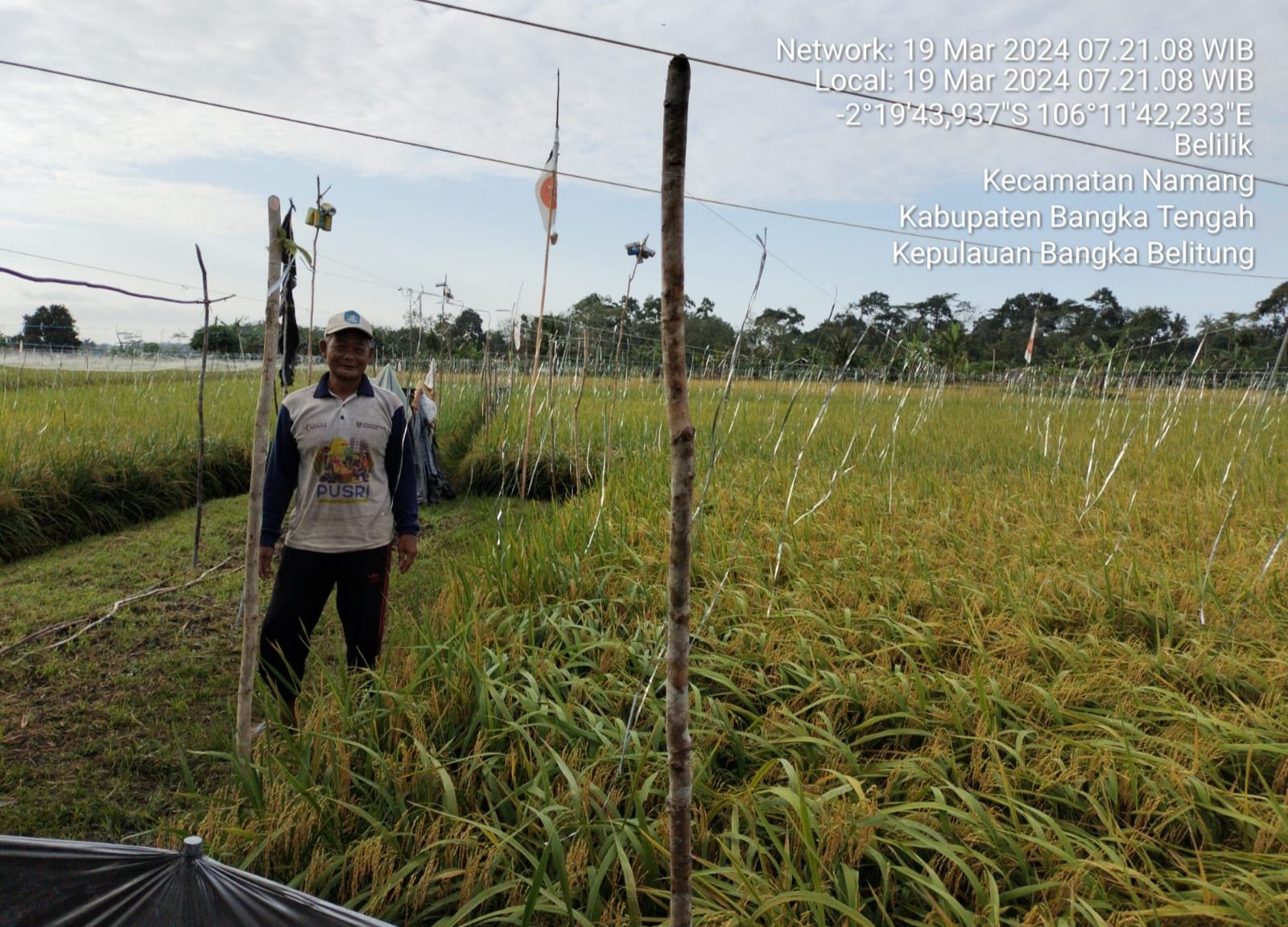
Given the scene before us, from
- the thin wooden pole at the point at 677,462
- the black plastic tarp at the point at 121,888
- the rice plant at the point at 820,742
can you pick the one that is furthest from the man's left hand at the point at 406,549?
the thin wooden pole at the point at 677,462

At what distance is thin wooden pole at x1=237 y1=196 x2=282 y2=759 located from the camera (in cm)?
196

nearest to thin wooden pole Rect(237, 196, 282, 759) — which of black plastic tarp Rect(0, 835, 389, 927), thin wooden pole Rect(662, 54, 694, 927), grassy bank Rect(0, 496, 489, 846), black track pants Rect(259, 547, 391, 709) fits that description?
grassy bank Rect(0, 496, 489, 846)

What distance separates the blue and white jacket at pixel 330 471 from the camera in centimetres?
244

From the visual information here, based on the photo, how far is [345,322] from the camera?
2430mm

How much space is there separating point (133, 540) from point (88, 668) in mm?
2353

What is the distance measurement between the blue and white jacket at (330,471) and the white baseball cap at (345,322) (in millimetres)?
159

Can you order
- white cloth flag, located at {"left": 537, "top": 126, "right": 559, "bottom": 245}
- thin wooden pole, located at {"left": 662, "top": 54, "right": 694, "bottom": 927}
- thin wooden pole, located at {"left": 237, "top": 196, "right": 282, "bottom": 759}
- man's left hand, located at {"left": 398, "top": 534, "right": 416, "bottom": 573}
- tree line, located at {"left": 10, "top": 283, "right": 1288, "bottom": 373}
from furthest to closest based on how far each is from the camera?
tree line, located at {"left": 10, "top": 283, "right": 1288, "bottom": 373} → white cloth flag, located at {"left": 537, "top": 126, "right": 559, "bottom": 245} → man's left hand, located at {"left": 398, "top": 534, "right": 416, "bottom": 573} → thin wooden pole, located at {"left": 237, "top": 196, "right": 282, "bottom": 759} → thin wooden pole, located at {"left": 662, "top": 54, "right": 694, "bottom": 927}

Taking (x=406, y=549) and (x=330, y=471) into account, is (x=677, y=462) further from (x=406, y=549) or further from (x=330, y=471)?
(x=406, y=549)

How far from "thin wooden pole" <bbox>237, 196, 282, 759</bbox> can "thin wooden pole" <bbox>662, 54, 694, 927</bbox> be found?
133cm

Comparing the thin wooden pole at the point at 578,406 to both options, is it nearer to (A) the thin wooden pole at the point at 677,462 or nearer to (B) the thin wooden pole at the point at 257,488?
(B) the thin wooden pole at the point at 257,488

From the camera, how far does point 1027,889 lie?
1.49m

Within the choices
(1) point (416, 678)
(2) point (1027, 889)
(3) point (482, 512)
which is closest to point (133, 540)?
(3) point (482, 512)

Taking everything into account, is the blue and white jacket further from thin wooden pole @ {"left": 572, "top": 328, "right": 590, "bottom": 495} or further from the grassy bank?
thin wooden pole @ {"left": 572, "top": 328, "right": 590, "bottom": 495}

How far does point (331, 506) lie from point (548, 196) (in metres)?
1.92
